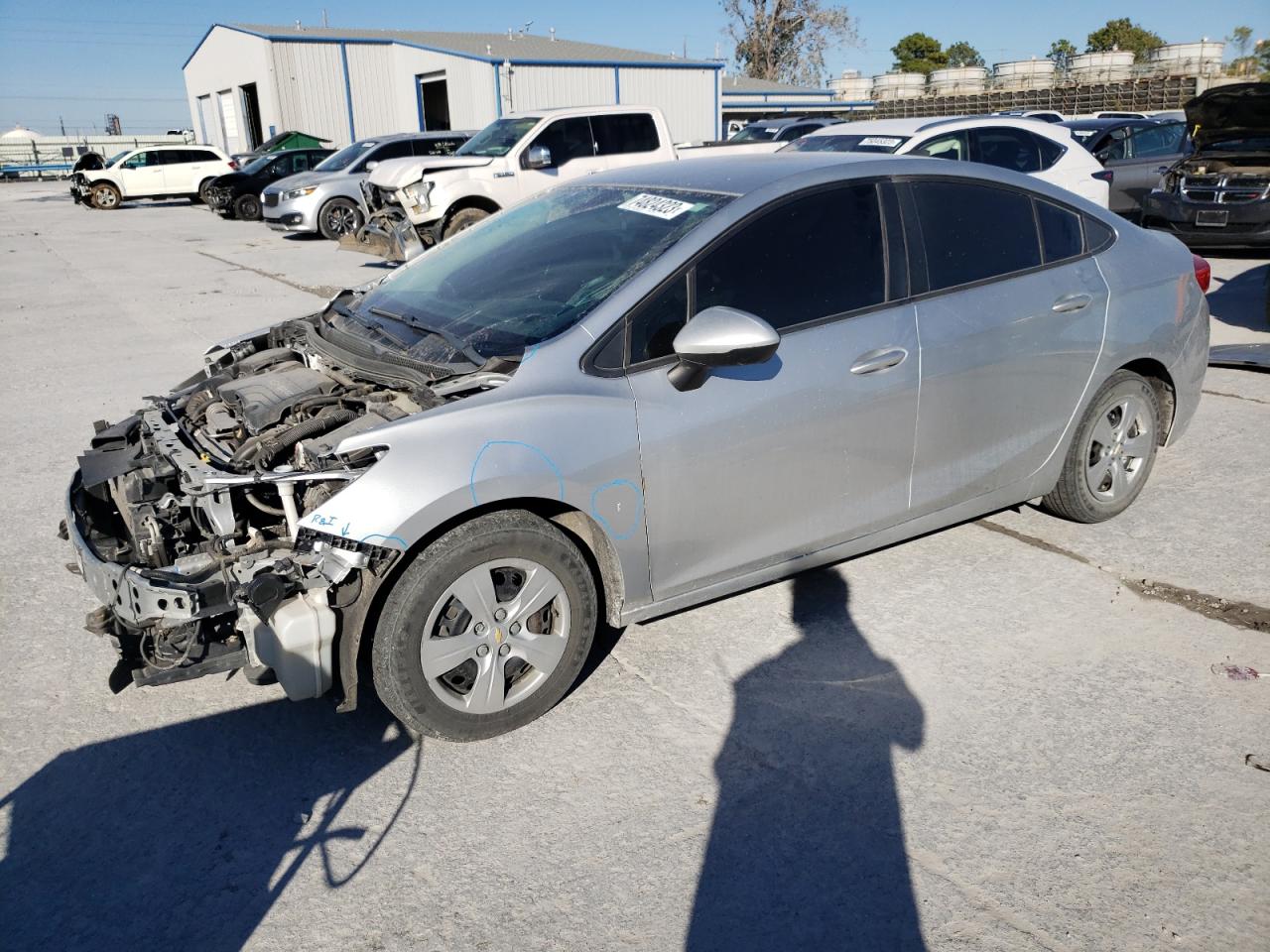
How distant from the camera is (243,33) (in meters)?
39.6

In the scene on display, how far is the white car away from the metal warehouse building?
912 inches

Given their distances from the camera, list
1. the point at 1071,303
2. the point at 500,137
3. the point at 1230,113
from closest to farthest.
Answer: the point at 1071,303
the point at 1230,113
the point at 500,137

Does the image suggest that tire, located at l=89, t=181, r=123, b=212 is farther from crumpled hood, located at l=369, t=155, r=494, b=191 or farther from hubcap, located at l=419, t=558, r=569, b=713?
hubcap, located at l=419, t=558, r=569, b=713

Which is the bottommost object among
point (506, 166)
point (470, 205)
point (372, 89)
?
point (470, 205)

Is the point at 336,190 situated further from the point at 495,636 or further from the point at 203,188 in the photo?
the point at 495,636

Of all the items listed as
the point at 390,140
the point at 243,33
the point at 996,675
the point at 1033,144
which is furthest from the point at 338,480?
the point at 243,33

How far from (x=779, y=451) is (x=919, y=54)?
311 ft

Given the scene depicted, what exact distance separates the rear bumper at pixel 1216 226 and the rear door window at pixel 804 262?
32.8ft

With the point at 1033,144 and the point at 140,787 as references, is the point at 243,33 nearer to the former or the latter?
the point at 1033,144

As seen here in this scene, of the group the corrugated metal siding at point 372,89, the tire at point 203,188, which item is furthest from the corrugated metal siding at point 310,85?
the tire at point 203,188

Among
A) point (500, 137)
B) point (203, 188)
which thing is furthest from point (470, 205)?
point (203, 188)

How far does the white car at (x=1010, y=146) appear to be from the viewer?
33.6 feet

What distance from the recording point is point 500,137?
14383 mm

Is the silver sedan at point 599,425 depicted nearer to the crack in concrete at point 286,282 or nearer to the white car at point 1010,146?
the white car at point 1010,146
